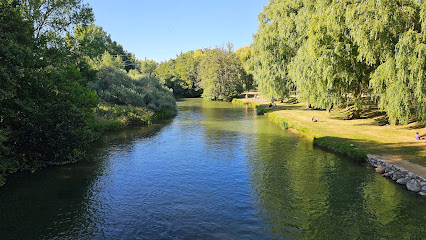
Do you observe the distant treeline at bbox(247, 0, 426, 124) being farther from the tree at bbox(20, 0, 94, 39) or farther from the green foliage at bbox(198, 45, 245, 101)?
the green foliage at bbox(198, 45, 245, 101)

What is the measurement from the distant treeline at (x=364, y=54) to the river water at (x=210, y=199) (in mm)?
7711

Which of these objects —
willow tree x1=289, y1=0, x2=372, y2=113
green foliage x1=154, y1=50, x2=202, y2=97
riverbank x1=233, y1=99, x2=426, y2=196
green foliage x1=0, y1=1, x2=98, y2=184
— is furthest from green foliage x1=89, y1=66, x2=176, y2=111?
green foliage x1=154, y1=50, x2=202, y2=97

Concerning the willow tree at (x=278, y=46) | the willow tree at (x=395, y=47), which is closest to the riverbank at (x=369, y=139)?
the willow tree at (x=395, y=47)

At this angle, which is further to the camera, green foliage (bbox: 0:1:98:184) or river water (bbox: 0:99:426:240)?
green foliage (bbox: 0:1:98:184)

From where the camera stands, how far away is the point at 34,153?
2223cm

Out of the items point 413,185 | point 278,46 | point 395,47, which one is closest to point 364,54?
point 395,47

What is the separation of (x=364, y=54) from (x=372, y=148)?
9077mm

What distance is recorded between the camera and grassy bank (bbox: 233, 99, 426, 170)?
74.7ft

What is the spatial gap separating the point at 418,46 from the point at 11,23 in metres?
28.8

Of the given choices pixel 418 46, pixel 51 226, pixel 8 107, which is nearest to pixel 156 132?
pixel 8 107

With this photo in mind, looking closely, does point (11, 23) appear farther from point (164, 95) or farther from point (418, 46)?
point (164, 95)

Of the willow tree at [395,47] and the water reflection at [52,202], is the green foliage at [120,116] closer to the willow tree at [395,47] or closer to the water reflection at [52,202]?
the water reflection at [52,202]

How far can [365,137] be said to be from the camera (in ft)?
92.0

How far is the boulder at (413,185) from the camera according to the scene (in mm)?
17266
